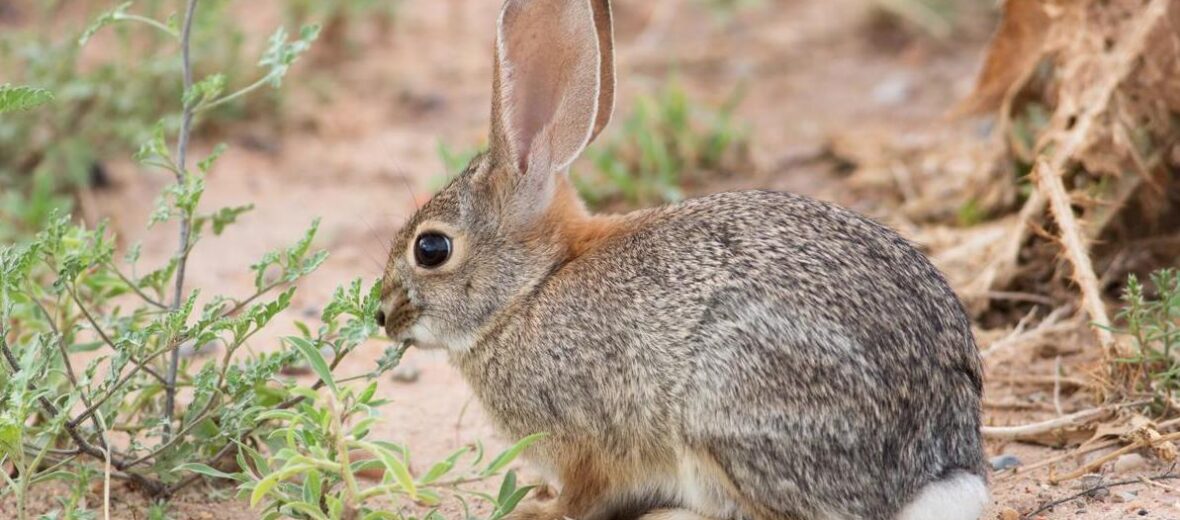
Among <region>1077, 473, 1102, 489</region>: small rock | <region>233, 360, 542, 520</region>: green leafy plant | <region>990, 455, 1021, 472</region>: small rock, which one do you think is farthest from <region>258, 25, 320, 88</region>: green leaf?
<region>1077, 473, 1102, 489</region>: small rock

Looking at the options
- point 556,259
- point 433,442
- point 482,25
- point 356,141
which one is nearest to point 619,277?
point 556,259

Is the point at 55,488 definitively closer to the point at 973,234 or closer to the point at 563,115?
the point at 563,115

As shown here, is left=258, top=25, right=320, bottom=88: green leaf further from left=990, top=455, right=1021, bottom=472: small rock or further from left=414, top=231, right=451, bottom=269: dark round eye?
left=990, top=455, right=1021, bottom=472: small rock

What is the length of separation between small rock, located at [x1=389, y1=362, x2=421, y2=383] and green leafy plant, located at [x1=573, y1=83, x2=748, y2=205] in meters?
1.58

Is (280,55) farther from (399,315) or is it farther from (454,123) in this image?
(454,123)

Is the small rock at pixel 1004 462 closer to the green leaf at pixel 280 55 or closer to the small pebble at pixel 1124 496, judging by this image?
the small pebble at pixel 1124 496

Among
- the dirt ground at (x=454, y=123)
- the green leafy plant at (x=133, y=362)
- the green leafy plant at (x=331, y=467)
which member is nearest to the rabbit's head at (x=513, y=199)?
the green leafy plant at (x=133, y=362)

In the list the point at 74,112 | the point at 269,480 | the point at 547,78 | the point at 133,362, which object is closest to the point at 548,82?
the point at 547,78

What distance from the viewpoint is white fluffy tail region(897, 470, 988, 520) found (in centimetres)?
402

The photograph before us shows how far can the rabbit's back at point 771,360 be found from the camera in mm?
3961

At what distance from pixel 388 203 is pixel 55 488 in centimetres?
347

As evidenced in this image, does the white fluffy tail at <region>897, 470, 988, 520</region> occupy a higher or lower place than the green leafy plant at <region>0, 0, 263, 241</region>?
lower

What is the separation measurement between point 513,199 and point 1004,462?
5.55 ft

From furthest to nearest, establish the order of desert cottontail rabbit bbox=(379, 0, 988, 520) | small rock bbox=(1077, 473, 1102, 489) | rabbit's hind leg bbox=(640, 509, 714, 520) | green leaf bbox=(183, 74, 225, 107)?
small rock bbox=(1077, 473, 1102, 489), green leaf bbox=(183, 74, 225, 107), rabbit's hind leg bbox=(640, 509, 714, 520), desert cottontail rabbit bbox=(379, 0, 988, 520)
